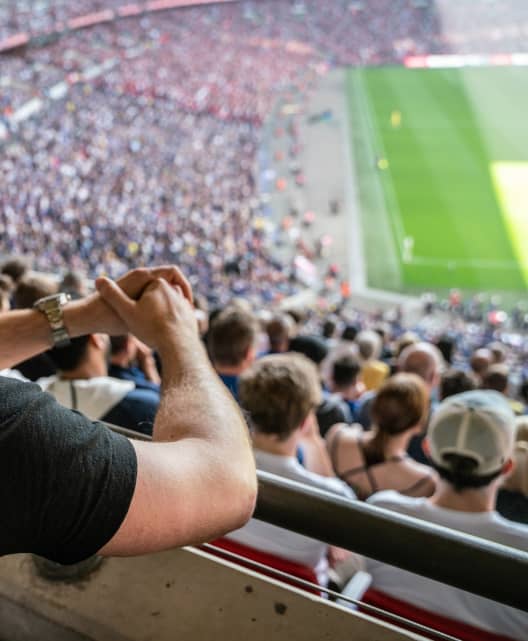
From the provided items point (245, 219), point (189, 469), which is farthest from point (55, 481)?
point (245, 219)

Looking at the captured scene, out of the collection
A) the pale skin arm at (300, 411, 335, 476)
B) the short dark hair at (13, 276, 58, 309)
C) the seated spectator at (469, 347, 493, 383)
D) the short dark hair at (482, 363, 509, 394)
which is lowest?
the seated spectator at (469, 347, 493, 383)

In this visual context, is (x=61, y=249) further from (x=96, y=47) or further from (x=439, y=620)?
(x=96, y=47)

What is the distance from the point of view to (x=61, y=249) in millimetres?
14570

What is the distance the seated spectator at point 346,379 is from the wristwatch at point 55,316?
2744mm

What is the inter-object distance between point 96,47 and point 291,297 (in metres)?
22.5

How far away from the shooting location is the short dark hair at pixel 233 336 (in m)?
3.06

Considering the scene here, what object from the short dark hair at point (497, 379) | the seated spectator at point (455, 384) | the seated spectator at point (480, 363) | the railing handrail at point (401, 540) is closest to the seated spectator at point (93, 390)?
the railing handrail at point (401, 540)

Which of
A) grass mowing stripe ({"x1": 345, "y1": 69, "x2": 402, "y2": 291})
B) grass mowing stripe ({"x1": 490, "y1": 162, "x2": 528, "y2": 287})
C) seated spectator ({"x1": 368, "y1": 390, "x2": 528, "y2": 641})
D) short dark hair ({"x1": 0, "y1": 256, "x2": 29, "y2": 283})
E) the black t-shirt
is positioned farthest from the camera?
grass mowing stripe ({"x1": 490, "y1": 162, "x2": 528, "y2": 287})

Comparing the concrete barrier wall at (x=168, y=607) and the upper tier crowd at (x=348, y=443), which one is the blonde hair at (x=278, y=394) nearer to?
the upper tier crowd at (x=348, y=443)

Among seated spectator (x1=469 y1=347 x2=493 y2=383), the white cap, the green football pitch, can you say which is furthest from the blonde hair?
the green football pitch

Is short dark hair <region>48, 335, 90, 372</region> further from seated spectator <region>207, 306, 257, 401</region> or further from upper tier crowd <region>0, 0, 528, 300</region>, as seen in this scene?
upper tier crowd <region>0, 0, 528, 300</region>

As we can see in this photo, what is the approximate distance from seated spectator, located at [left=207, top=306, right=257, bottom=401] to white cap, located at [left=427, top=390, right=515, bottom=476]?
4.31 feet

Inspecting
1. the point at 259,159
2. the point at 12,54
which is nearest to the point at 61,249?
the point at 259,159

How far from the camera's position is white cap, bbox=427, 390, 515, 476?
1818 millimetres
